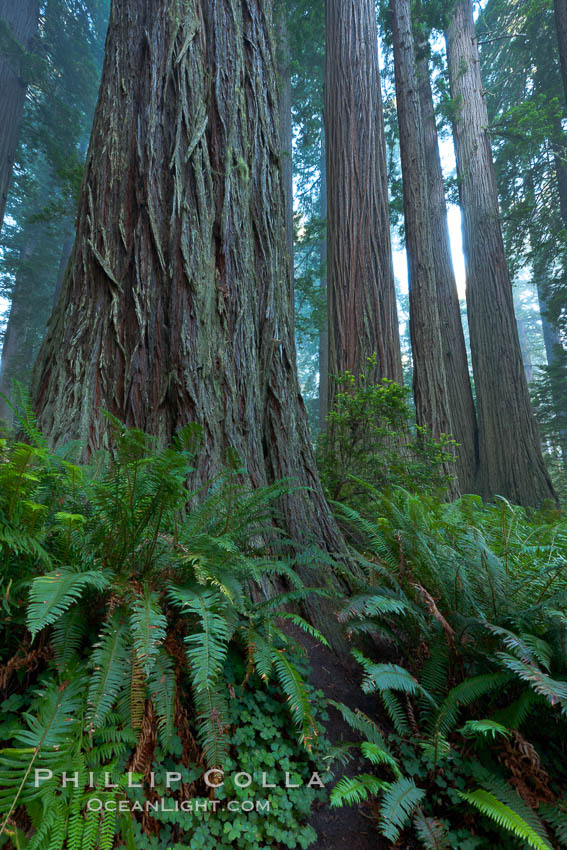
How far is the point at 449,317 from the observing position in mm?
10000

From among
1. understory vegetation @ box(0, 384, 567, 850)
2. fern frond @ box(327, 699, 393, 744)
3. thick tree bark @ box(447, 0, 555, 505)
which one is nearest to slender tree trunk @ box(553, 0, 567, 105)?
thick tree bark @ box(447, 0, 555, 505)

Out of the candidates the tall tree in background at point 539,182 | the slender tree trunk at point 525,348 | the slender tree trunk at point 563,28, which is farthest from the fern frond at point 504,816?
the slender tree trunk at point 525,348

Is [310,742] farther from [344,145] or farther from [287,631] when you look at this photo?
Answer: [344,145]

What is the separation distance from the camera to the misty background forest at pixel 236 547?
4.62 ft

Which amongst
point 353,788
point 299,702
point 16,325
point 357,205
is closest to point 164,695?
point 299,702

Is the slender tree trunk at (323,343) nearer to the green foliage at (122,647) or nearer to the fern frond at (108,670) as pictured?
the green foliage at (122,647)

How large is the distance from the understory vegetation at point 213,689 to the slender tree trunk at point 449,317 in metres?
6.83

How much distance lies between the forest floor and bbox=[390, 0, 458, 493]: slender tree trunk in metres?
4.53

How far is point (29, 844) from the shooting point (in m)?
1.10

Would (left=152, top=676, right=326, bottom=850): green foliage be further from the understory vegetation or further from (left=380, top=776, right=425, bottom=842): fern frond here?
(left=380, top=776, right=425, bottom=842): fern frond

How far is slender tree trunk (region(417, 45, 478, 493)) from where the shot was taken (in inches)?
349

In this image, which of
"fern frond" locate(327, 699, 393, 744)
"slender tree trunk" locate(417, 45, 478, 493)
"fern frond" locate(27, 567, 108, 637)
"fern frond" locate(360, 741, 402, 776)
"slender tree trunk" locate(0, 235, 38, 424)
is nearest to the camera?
"fern frond" locate(27, 567, 108, 637)

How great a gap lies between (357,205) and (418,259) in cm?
182

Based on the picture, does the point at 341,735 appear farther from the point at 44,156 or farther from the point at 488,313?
the point at 44,156
